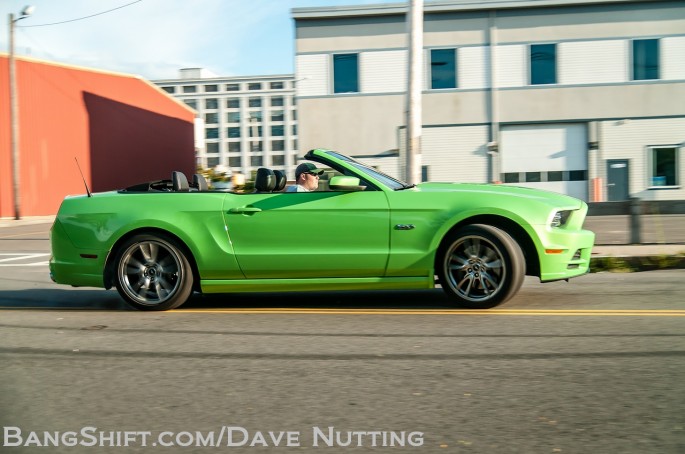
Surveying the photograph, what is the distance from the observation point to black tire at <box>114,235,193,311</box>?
6.76 meters

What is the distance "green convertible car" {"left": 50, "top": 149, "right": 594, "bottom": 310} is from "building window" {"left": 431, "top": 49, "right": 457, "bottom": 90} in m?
23.8

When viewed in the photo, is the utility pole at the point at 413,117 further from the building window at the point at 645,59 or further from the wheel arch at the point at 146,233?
the building window at the point at 645,59

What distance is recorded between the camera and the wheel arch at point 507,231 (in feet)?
21.1

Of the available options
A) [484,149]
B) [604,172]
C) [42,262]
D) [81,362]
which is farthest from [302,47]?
[81,362]

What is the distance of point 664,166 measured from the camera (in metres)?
29.6

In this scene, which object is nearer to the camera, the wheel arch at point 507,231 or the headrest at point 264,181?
the wheel arch at point 507,231

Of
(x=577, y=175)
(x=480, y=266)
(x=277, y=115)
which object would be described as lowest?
(x=480, y=266)

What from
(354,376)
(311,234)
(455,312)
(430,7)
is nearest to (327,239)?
(311,234)

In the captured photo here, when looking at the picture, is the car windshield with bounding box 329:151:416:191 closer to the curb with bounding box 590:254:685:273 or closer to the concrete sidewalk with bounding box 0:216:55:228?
the curb with bounding box 590:254:685:273

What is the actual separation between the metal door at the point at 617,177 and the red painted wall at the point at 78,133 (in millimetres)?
24634

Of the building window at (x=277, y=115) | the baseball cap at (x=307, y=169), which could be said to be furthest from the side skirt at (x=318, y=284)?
the building window at (x=277, y=115)

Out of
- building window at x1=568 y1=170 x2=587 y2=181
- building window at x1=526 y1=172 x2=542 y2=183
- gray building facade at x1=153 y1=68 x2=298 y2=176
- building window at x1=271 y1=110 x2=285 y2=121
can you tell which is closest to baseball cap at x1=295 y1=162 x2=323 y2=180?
building window at x1=526 y1=172 x2=542 y2=183

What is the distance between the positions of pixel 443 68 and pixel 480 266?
24.6m

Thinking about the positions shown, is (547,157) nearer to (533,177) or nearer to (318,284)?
(533,177)
